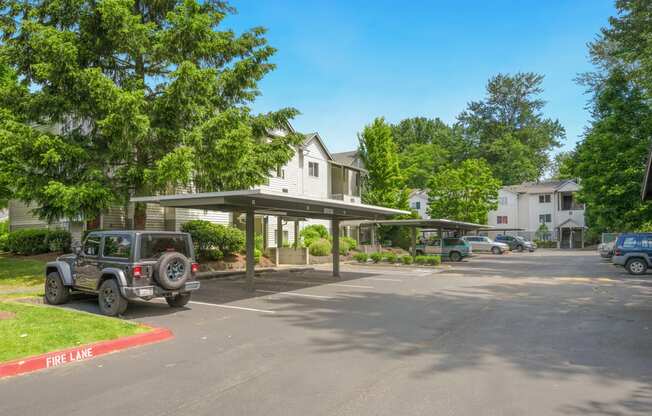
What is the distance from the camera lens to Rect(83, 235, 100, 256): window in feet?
35.1

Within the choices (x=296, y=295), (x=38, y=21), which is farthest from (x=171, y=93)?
(x=296, y=295)

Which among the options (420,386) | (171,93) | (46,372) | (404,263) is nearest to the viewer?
(420,386)

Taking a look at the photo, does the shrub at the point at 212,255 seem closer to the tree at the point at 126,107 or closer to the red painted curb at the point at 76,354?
the tree at the point at 126,107

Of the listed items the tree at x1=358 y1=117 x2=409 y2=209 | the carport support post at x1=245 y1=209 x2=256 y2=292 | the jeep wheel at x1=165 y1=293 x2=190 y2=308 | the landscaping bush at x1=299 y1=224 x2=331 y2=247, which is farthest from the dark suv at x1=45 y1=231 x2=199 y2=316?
the tree at x1=358 y1=117 x2=409 y2=209

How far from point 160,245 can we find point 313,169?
1016 inches

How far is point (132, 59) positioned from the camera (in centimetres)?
1847

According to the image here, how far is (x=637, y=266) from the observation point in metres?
20.5

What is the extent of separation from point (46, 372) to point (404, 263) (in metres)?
22.4

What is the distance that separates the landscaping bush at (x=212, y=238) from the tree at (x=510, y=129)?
6426cm

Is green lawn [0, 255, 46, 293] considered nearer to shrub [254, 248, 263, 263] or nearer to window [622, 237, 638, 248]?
shrub [254, 248, 263, 263]

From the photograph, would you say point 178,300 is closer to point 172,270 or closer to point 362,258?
point 172,270

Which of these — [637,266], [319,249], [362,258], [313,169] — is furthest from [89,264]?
[313,169]

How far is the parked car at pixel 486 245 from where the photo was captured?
1689 inches

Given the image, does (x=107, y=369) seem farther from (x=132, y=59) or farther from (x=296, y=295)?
(x=132, y=59)
